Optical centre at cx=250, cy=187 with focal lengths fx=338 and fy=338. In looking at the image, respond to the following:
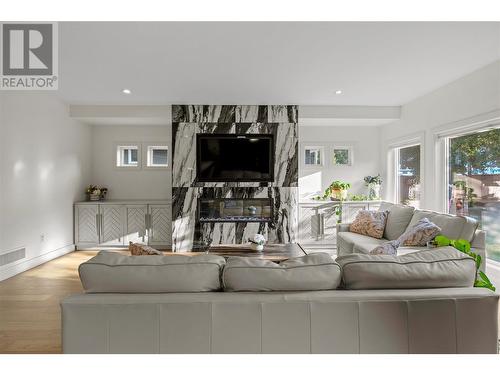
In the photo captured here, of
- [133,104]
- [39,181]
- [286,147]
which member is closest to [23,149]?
[39,181]

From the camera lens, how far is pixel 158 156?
675cm

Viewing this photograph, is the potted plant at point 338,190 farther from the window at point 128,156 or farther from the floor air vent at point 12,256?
the floor air vent at point 12,256

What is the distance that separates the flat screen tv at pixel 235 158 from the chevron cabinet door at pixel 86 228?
2.04 m

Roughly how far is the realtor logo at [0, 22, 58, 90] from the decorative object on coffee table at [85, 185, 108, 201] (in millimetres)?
2388

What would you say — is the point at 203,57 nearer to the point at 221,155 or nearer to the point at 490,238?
the point at 221,155

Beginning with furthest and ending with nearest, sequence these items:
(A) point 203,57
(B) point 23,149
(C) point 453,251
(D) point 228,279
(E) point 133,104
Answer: (E) point 133,104
(B) point 23,149
(A) point 203,57
(C) point 453,251
(D) point 228,279

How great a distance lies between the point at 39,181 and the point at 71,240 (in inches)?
56.6

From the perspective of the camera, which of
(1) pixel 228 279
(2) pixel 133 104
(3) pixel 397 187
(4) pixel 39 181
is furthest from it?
(3) pixel 397 187

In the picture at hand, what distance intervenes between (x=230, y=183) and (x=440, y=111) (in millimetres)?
3369

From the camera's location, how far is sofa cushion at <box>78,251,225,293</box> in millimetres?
1524

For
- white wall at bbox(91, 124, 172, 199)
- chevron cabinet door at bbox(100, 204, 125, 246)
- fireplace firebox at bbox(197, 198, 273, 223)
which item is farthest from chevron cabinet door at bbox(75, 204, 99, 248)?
fireplace firebox at bbox(197, 198, 273, 223)

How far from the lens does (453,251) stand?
172 cm

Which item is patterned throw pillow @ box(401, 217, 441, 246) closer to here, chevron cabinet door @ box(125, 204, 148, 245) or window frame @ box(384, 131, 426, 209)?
→ window frame @ box(384, 131, 426, 209)
